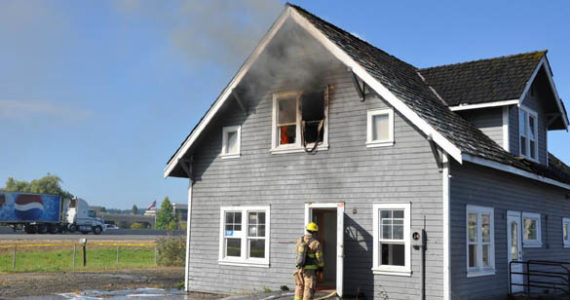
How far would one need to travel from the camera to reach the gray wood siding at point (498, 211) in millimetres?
13398

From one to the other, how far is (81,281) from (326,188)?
32.8 feet

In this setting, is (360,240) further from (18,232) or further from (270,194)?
(18,232)

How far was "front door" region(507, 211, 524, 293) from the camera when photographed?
15922 mm

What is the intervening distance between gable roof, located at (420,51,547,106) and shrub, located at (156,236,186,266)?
15.7 meters

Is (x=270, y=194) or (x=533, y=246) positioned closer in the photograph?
(x=270, y=194)

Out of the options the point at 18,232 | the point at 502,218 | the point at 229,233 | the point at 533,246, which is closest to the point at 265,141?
the point at 229,233

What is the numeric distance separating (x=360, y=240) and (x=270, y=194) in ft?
10.3

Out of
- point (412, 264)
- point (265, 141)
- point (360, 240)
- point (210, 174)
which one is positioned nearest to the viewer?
point (412, 264)

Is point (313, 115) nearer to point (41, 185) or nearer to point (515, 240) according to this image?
point (515, 240)

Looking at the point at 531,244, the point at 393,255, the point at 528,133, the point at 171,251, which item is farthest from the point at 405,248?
the point at 171,251

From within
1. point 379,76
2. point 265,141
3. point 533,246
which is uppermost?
point 379,76

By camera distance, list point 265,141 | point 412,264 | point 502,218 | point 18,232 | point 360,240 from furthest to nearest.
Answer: point 18,232
point 265,141
point 502,218
point 360,240
point 412,264

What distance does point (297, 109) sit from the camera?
16125mm

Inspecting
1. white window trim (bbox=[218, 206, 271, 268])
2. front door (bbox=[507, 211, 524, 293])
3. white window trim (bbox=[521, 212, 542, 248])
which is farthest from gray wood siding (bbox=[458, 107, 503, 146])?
white window trim (bbox=[218, 206, 271, 268])
